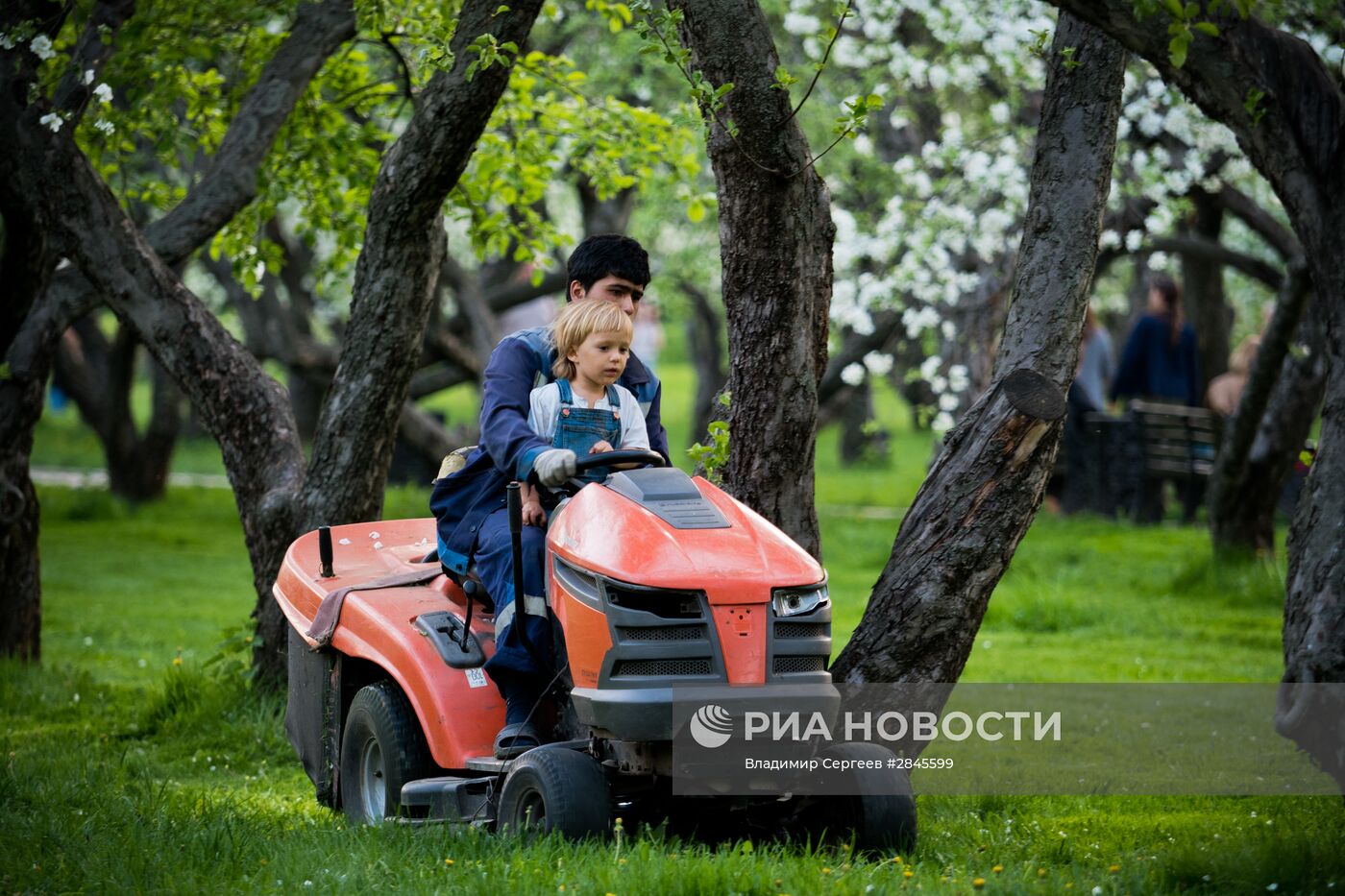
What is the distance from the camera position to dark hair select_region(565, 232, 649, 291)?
541cm

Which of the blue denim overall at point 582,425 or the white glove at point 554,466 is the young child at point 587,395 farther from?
the white glove at point 554,466

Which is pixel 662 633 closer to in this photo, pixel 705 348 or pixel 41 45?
pixel 41 45

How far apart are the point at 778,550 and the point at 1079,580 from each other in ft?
32.3

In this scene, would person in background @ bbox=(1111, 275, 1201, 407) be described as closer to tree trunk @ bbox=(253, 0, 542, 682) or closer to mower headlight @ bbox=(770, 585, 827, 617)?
tree trunk @ bbox=(253, 0, 542, 682)

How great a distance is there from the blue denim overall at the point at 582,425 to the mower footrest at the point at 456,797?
3.56 feet

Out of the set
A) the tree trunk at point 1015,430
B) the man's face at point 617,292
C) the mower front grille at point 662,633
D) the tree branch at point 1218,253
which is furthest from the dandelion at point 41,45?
the tree branch at point 1218,253

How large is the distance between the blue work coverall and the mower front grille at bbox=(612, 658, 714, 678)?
1.72 feet

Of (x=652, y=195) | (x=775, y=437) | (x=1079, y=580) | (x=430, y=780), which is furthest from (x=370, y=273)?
(x=652, y=195)

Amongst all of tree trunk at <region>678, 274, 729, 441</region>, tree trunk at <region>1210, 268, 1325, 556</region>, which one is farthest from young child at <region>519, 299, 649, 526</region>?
tree trunk at <region>678, 274, 729, 441</region>

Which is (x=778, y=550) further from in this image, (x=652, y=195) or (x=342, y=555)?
(x=652, y=195)

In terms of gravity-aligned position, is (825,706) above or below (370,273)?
below

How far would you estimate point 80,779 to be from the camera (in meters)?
6.49

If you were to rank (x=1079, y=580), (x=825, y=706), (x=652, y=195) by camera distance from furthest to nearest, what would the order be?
(x=652, y=195) < (x=1079, y=580) < (x=825, y=706)

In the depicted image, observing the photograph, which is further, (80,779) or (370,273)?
(370,273)
